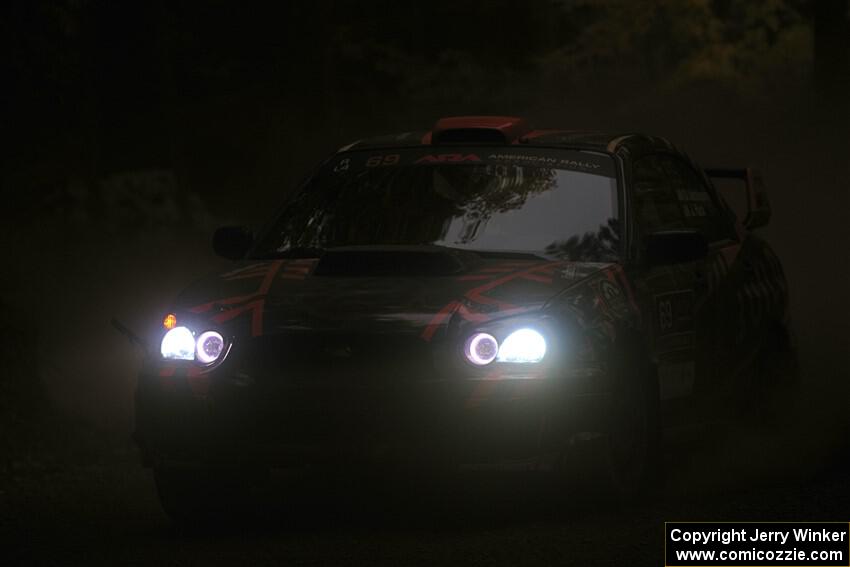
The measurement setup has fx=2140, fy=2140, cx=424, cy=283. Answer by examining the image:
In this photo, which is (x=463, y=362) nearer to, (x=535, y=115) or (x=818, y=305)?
(x=818, y=305)

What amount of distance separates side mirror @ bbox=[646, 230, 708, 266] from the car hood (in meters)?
0.32

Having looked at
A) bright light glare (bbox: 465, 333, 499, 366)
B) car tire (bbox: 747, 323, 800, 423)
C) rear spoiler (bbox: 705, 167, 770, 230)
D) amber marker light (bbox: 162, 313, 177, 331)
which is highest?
rear spoiler (bbox: 705, 167, 770, 230)

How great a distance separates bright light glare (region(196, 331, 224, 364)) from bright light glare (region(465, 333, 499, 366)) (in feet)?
3.36

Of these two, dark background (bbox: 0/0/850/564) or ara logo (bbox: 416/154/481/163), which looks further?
ara logo (bbox: 416/154/481/163)

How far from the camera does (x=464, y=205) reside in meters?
9.91

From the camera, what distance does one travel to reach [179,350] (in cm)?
881

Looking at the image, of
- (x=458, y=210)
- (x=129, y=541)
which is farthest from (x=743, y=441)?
(x=129, y=541)

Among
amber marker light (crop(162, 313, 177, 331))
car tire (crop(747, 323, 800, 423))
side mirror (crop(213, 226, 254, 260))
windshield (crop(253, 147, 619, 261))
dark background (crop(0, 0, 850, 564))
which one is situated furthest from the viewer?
car tire (crop(747, 323, 800, 423))

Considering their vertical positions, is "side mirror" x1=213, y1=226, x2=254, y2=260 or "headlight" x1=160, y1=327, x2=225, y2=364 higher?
"side mirror" x1=213, y1=226, x2=254, y2=260

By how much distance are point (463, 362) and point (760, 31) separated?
2025 centimetres

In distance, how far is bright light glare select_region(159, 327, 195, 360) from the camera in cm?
879

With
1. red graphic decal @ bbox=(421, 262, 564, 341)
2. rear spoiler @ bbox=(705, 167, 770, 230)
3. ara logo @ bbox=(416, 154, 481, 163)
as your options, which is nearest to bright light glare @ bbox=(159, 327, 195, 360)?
red graphic decal @ bbox=(421, 262, 564, 341)

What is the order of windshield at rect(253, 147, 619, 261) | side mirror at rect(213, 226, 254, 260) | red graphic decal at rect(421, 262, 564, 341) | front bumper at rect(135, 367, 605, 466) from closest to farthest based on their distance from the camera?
front bumper at rect(135, 367, 605, 466) → red graphic decal at rect(421, 262, 564, 341) → windshield at rect(253, 147, 619, 261) → side mirror at rect(213, 226, 254, 260)

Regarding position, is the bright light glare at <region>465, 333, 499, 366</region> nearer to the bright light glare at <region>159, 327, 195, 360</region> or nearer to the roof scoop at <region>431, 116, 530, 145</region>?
the bright light glare at <region>159, 327, 195, 360</region>
